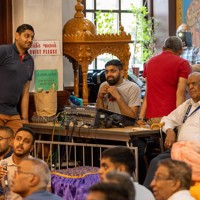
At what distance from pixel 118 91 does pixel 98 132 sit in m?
0.56

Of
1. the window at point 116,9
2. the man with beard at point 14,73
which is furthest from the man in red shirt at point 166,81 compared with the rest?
the window at point 116,9

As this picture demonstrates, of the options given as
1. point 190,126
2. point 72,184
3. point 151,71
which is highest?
point 151,71

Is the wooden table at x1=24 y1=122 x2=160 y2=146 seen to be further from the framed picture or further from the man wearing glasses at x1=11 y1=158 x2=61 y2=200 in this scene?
the framed picture

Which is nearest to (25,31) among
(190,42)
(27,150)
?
(27,150)

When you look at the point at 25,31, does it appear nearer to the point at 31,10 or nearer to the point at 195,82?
the point at 31,10

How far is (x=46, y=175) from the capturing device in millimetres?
4504

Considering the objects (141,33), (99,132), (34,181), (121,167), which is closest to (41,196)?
(34,181)

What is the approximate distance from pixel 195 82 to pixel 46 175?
2562mm

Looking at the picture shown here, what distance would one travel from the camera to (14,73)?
7.22 m

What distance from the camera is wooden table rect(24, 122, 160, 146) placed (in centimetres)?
679

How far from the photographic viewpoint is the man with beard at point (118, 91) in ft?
23.9

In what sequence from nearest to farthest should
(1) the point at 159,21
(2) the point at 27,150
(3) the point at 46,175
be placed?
(3) the point at 46,175 < (2) the point at 27,150 < (1) the point at 159,21

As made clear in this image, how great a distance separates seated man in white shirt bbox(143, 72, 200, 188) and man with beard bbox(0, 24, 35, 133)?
1.46 m

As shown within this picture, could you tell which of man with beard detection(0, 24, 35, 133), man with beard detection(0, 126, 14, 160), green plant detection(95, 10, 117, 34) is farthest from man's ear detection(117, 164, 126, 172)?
green plant detection(95, 10, 117, 34)
